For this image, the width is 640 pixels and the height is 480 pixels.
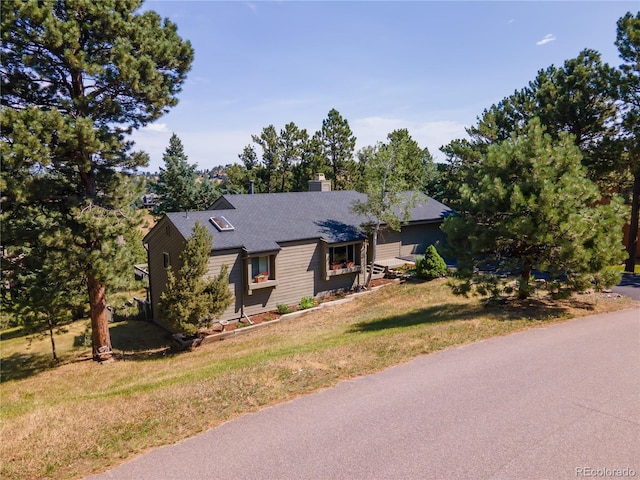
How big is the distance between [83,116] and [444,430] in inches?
555

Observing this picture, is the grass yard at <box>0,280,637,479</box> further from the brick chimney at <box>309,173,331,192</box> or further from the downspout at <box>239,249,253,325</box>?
the brick chimney at <box>309,173,331,192</box>

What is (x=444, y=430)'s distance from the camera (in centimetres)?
642

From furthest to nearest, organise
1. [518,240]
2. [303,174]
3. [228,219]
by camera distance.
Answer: [303,174], [228,219], [518,240]

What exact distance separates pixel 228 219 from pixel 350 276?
774 centimetres

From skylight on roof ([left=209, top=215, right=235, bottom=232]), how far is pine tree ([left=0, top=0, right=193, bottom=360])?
504 centimetres

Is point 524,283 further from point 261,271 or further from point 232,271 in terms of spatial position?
point 232,271

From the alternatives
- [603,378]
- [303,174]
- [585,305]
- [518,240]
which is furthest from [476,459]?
[303,174]

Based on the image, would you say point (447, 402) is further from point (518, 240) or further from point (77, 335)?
point (77, 335)

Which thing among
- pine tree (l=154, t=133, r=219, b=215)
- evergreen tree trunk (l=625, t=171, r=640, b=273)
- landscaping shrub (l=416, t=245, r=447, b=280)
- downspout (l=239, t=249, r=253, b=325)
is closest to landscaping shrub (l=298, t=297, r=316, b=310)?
downspout (l=239, t=249, r=253, b=325)

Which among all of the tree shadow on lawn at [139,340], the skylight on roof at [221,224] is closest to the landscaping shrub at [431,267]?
the skylight on roof at [221,224]

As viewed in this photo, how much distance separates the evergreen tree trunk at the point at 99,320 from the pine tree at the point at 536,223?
13184mm

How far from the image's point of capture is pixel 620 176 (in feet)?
88.0

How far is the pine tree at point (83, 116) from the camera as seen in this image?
1167 cm

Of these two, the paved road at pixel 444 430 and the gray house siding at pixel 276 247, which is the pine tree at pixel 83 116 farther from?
the paved road at pixel 444 430
